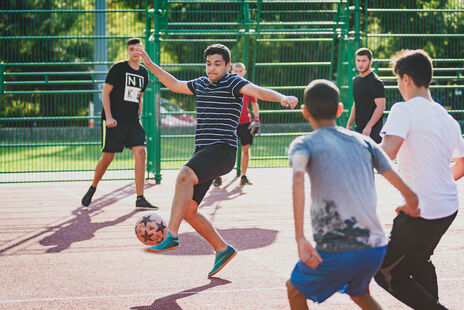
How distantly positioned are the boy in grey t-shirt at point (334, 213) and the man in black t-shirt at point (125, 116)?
5.48 metres

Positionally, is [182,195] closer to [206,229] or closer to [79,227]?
[206,229]

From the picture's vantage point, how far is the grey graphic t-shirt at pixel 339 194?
10.2 feet

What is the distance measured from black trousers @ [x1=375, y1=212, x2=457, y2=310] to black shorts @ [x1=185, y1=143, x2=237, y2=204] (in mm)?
1943

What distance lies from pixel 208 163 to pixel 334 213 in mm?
2235

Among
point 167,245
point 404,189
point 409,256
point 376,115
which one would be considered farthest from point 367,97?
point 404,189

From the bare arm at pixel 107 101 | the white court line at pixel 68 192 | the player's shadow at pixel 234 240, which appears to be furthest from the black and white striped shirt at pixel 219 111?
the white court line at pixel 68 192

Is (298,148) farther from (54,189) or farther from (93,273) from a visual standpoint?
(54,189)

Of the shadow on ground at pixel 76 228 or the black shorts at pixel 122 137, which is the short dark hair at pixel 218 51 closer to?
the shadow on ground at pixel 76 228

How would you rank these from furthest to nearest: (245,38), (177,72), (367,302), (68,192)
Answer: (177,72), (245,38), (68,192), (367,302)

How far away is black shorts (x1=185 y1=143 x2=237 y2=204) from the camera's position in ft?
17.1

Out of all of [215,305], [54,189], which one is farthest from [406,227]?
[54,189]

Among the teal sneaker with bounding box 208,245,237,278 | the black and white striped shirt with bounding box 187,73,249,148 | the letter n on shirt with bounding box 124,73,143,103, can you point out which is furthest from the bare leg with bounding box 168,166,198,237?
the letter n on shirt with bounding box 124,73,143,103

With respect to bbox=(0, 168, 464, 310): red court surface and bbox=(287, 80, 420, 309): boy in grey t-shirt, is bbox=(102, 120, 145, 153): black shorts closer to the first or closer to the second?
bbox=(0, 168, 464, 310): red court surface

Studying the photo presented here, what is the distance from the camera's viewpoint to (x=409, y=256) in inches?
143
